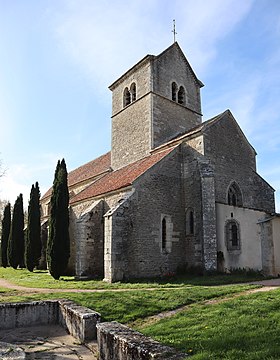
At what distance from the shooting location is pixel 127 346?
159 inches

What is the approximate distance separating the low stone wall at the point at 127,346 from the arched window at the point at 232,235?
12.6 m

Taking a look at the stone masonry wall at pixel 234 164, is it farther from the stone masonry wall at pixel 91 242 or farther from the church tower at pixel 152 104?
the stone masonry wall at pixel 91 242

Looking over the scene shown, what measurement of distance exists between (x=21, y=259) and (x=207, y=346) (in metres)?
26.1

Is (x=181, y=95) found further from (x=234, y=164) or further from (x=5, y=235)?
(x=5, y=235)

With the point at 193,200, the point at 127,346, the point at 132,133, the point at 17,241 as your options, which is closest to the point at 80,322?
the point at 127,346

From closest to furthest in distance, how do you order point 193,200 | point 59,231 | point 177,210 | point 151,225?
point 151,225 < point 193,200 < point 177,210 < point 59,231

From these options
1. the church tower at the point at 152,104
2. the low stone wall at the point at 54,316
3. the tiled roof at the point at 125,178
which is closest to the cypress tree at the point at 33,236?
the tiled roof at the point at 125,178

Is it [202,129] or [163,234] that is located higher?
[202,129]

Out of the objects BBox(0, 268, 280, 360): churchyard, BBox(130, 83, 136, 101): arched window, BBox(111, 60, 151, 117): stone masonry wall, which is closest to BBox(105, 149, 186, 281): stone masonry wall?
BBox(0, 268, 280, 360): churchyard

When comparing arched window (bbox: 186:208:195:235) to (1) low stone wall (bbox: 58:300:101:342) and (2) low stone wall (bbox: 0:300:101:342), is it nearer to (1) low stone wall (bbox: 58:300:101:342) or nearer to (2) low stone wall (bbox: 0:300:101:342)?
(2) low stone wall (bbox: 0:300:101:342)

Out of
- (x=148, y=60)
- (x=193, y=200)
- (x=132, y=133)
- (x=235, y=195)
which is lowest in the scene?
(x=193, y=200)

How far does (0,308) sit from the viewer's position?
6.64 metres

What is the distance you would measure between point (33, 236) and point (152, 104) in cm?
1319

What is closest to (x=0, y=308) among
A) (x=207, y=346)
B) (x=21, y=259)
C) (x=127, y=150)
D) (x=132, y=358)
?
(x=132, y=358)
